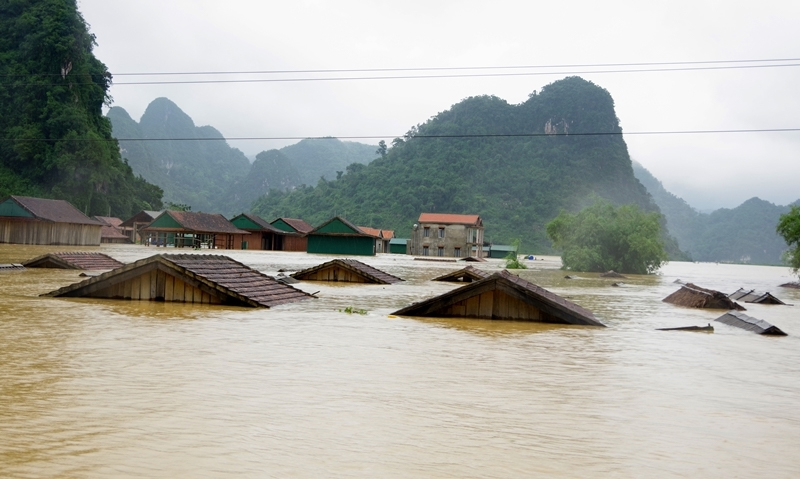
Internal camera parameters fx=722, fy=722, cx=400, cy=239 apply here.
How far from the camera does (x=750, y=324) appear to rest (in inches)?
567

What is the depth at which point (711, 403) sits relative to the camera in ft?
23.0

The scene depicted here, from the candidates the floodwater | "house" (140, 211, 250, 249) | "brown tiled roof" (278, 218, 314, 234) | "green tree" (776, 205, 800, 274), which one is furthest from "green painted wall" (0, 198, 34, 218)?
"green tree" (776, 205, 800, 274)

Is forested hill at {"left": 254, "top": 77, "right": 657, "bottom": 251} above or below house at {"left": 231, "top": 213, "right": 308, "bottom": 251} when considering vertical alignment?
above

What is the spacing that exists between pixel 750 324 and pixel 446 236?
254 ft

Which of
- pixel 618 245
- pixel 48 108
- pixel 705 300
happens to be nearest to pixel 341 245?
pixel 618 245

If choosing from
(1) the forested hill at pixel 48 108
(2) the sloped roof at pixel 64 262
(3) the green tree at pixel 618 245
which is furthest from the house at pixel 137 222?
(2) the sloped roof at pixel 64 262

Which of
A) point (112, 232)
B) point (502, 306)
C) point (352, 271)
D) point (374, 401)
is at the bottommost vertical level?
point (374, 401)

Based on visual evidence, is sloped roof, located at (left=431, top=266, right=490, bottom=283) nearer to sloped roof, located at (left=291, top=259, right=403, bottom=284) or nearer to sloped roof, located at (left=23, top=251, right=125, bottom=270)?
sloped roof, located at (left=291, top=259, right=403, bottom=284)

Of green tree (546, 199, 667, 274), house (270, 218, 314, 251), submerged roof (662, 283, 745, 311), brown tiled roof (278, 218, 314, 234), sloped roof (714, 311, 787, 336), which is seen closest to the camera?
sloped roof (714, 311, 787, 336)

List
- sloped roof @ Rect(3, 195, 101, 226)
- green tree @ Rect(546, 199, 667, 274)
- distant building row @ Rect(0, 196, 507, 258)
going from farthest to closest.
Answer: distant building row @ Rect(0, 196, 507, 258)
sloped roof @ Rect(3, 195, 101, 226)
green tree @ Rect(546, 199, 667, 274)

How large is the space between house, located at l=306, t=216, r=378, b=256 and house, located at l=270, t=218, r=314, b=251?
12.1 meters

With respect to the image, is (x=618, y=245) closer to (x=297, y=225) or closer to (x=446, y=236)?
(x=446, y=236)

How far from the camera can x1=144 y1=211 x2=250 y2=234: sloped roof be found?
68000mm

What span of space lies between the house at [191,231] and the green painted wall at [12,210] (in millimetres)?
14939
